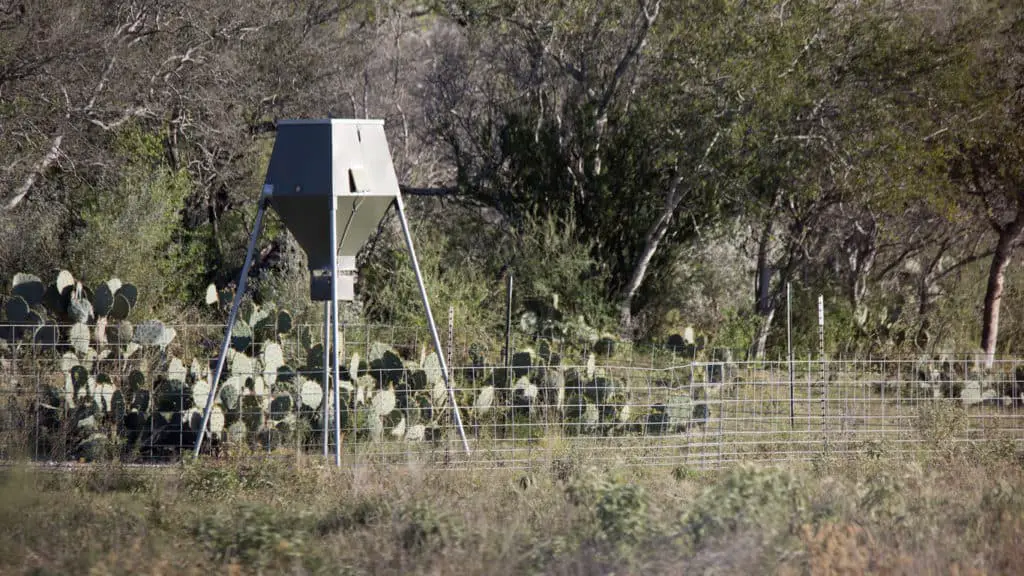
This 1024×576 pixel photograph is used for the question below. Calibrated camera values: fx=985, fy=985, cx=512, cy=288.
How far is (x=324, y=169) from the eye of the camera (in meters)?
7.15

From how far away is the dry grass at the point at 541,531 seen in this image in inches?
177

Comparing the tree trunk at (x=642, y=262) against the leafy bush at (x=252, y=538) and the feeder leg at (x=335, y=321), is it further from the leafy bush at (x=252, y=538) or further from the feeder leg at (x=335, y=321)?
the leafy bush at (x=252, y=538)

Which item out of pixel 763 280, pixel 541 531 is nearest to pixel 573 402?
pixel 541 531

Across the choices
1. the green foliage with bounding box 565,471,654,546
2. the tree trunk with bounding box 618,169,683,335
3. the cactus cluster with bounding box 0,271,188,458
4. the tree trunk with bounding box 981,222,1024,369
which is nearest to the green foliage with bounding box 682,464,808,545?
the green foliage with bounding box 565,471,654,546

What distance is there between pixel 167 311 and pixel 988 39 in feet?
40.1

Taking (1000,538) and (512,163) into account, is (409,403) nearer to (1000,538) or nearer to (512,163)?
(1000,538)

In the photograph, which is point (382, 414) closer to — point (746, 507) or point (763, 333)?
point (746, 507)

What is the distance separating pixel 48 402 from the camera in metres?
8.00

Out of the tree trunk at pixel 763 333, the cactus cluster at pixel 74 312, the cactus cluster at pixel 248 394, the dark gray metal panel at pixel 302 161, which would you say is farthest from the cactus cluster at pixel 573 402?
the tree trunk at pixel 763 333

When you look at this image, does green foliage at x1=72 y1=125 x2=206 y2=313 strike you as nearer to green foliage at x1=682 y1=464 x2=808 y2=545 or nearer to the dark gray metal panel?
the dark gray metal panel

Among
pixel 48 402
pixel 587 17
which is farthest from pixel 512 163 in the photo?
pixel 48 402

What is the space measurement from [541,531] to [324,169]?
3.29 m

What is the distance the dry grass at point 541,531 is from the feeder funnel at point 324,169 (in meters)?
2.22

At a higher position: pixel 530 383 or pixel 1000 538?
pixel 530 383
